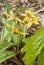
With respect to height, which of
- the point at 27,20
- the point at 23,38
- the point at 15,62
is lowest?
the point at 15,62

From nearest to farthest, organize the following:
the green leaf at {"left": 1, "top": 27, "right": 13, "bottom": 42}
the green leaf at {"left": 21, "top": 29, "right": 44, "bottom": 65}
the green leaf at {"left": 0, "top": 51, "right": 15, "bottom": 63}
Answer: the green leaf at {"left": 21, "top": 29, "right": 44, "bottom": 65}, the green leaf at {"left": 0, "top": 51, "right": 15, "bottom": 63}, the green leaf at {"left": 1, "top": 27, "right": 13, "bottom": 42}

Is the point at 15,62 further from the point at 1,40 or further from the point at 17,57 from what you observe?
the point at 1,40

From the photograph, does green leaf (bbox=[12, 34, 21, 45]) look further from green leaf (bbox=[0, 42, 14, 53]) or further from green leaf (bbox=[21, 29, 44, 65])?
green leaf (bbox=[21, 29, 44, 65])

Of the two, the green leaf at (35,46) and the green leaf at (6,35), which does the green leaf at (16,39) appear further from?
the green leaf at (35,46)

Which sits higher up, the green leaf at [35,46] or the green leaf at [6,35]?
the green leaf at [35,46]

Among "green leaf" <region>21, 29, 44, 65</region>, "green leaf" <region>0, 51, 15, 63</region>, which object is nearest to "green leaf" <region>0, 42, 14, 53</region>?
"green leaf" <region>0, 51, 15, 63</region>

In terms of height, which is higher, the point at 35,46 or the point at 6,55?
the point at 35,46

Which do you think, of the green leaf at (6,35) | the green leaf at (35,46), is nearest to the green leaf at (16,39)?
the green leaf at (6,35)

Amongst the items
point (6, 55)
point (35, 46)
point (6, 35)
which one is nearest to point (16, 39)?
point (6, 35)

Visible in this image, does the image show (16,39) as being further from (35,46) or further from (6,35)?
(35,46)

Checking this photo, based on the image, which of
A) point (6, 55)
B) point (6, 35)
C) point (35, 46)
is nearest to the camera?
point (35, 46)

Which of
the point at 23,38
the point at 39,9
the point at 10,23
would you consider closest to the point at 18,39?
the point at 23,38
